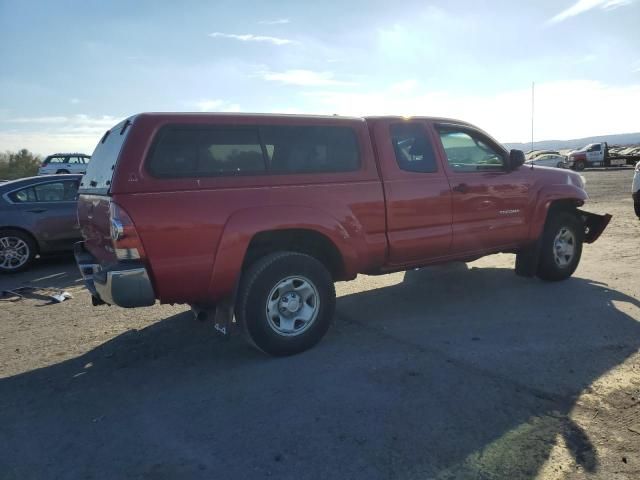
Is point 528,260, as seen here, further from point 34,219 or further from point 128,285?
point 34,219

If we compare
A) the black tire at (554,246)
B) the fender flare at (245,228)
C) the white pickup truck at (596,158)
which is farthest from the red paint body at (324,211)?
the white pickup truck at (596,158)

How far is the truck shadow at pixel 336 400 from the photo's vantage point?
2668 mm

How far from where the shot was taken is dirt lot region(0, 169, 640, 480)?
8.72ft

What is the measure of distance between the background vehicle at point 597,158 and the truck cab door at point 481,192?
33.3 m

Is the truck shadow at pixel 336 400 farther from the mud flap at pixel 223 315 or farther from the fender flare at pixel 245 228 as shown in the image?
the fender flare at pixel 245 228

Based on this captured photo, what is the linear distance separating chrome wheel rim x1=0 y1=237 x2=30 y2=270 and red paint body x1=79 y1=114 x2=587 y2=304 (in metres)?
4.36

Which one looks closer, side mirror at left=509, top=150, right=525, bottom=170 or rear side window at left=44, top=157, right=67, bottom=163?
side mirror at left=509, top=150, right=525, bottom=170

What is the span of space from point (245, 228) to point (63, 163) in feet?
95.6

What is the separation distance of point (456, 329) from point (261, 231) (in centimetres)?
210

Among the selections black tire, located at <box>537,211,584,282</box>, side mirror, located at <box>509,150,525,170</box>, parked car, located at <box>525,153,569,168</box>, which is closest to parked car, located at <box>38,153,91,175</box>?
side mirror, located at <box>509,150,525,170</box>

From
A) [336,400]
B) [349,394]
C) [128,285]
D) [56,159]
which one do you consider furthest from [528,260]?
[56,159]

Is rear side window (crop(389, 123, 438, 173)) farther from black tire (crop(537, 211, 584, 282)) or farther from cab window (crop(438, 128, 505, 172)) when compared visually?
black tire (crop(537, 211, 584, 282))

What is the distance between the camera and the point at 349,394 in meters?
3.38

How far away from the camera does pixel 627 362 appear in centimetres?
375
